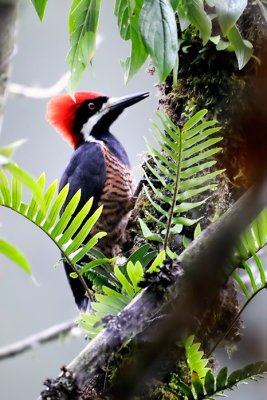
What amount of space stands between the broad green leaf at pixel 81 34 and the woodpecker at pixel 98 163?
30.2 inches

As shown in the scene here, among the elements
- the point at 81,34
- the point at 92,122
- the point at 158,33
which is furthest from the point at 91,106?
the point at 158,33

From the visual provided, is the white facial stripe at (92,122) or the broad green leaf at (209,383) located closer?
the broad green leaf at (209,383)

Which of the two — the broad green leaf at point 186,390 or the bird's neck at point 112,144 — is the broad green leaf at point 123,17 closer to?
the broad green leaf at point 186,390

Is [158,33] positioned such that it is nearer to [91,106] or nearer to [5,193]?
[5,193]

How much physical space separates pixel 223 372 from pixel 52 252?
568 centimetres

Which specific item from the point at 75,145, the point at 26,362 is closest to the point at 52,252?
the point at 26,362

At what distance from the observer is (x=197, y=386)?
130cm

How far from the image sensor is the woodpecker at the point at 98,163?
2586mm

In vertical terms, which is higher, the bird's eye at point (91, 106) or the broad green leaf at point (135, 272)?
the broad green leaf at point (135, 272)

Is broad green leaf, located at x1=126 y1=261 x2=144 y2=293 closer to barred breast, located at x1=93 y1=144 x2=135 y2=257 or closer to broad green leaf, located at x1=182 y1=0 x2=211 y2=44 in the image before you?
broad green leaf, located at x1=182 y1=0 x2=211 y2=44

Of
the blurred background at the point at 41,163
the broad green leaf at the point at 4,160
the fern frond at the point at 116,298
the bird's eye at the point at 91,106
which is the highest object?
the broad green leaf at the point at 4,160

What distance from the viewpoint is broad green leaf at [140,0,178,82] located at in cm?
131

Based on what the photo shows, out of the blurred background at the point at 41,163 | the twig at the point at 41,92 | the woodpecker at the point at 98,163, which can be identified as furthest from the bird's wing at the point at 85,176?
the blurred background at the point at 41,163

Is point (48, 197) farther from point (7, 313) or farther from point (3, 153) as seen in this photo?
point (7, 313)
